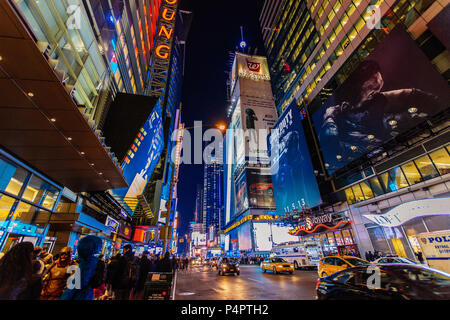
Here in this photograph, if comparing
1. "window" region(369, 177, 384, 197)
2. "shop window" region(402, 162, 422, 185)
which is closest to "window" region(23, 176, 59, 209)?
"shop window" region(402, 162, 422, 185)

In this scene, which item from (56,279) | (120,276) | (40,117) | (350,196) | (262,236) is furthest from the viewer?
(262,236)

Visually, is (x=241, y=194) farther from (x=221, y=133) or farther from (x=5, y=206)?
(x=5, y=206)

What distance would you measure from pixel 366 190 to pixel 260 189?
148 feet

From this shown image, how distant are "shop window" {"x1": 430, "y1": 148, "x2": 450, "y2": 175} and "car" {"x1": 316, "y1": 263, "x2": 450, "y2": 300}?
17765mm

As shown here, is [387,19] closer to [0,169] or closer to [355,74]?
[355,74]

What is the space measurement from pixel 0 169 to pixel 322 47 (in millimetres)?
43013

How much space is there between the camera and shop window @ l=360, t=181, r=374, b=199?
2312cm

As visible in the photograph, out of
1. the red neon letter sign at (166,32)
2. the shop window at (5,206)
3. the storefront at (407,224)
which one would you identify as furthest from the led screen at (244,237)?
the shop window at (5,206)

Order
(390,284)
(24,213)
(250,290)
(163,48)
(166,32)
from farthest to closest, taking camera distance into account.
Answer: (163,48) → (166,32) → (24,213) → (250,290) → (390,284)

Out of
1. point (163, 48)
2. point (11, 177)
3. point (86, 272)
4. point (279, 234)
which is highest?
point (163, 48)

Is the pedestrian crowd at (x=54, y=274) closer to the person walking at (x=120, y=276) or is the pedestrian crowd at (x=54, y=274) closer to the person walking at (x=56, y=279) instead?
the person walking at (x=56, y=279)

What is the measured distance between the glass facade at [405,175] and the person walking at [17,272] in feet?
80.2

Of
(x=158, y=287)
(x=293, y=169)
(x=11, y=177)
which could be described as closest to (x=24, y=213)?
(x=11, y=177)

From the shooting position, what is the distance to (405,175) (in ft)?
62.7
